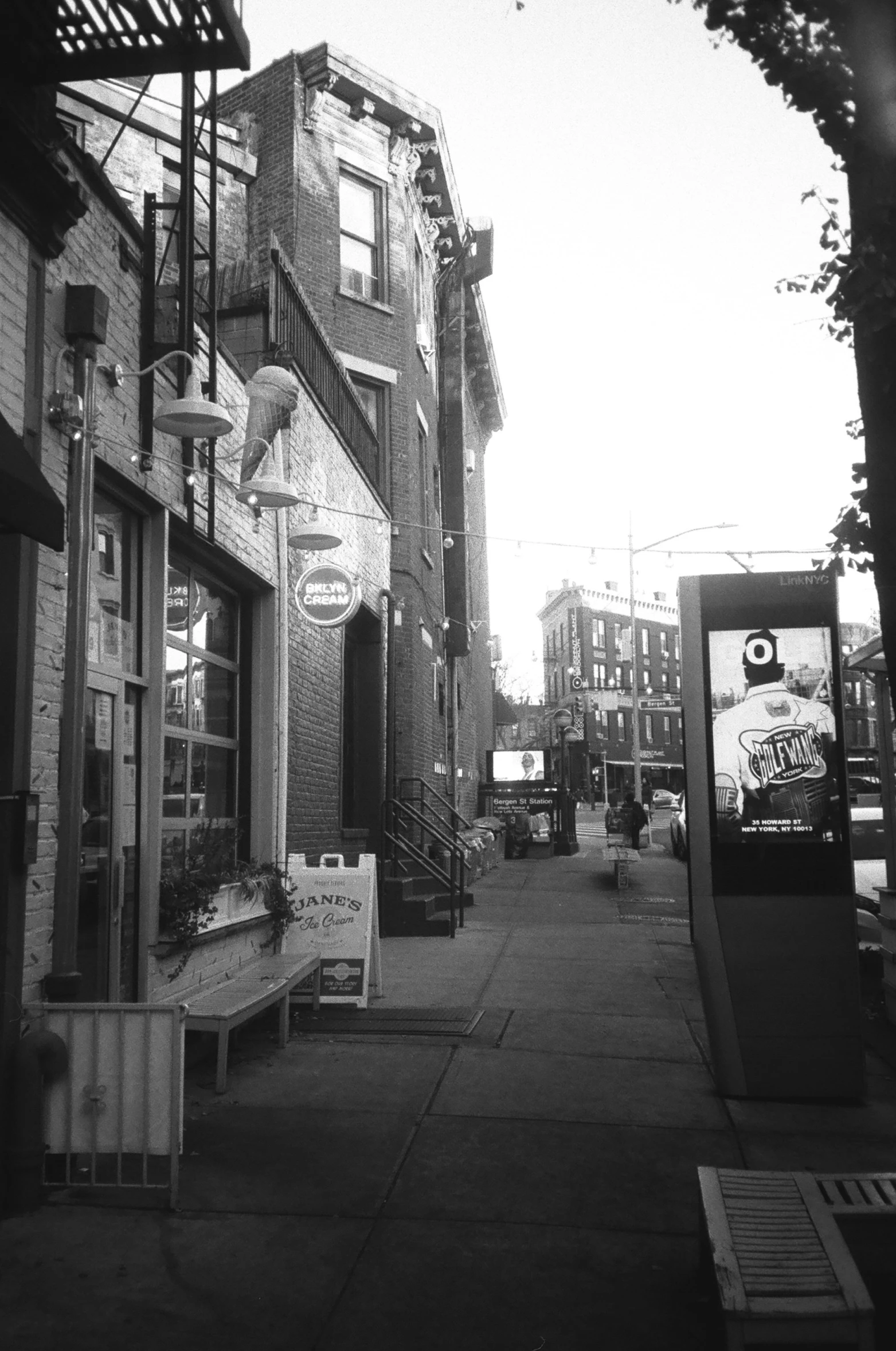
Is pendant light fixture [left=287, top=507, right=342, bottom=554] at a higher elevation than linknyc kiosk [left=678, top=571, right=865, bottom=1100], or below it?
higher

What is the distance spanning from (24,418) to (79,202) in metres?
1.11

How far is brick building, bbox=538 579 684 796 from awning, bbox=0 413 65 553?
78.3m

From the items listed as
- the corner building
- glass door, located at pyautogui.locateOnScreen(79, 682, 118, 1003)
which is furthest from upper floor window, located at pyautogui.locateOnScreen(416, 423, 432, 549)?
glass door, located at pyautogui.locateOnScreen(79, 682, 118, 1003)

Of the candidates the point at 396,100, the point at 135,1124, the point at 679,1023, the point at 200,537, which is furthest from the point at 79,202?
the point at 396,100

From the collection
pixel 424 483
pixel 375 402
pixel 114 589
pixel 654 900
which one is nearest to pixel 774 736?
pixel 114 589

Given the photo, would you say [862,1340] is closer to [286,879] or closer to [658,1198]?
[658,1198]

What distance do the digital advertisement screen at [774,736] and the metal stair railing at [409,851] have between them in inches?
270

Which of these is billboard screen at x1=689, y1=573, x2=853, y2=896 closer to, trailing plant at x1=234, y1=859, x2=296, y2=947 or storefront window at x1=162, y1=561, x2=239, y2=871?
storefront window at x1=162, y1=561, x2=239, y2=871

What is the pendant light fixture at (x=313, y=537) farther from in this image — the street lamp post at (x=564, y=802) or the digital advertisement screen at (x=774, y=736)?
the street lamp post at (x=564, y=802)

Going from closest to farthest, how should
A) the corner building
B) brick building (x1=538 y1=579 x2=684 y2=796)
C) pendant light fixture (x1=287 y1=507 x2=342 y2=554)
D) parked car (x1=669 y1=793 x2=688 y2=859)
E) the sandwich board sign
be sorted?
the sandwich board sign, pendant light fixture (x1=287 y1=507 x2=342 y2=554), the corner building, parked car (x1=669 y1=793 x2=688 y2=859), brick building (x1=538 y1=579 x2=684 y2=796)

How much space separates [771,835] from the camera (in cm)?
654

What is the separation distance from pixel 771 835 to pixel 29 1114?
410 cm

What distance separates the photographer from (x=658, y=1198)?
4.75 m

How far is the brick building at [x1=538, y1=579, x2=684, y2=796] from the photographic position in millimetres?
87312
